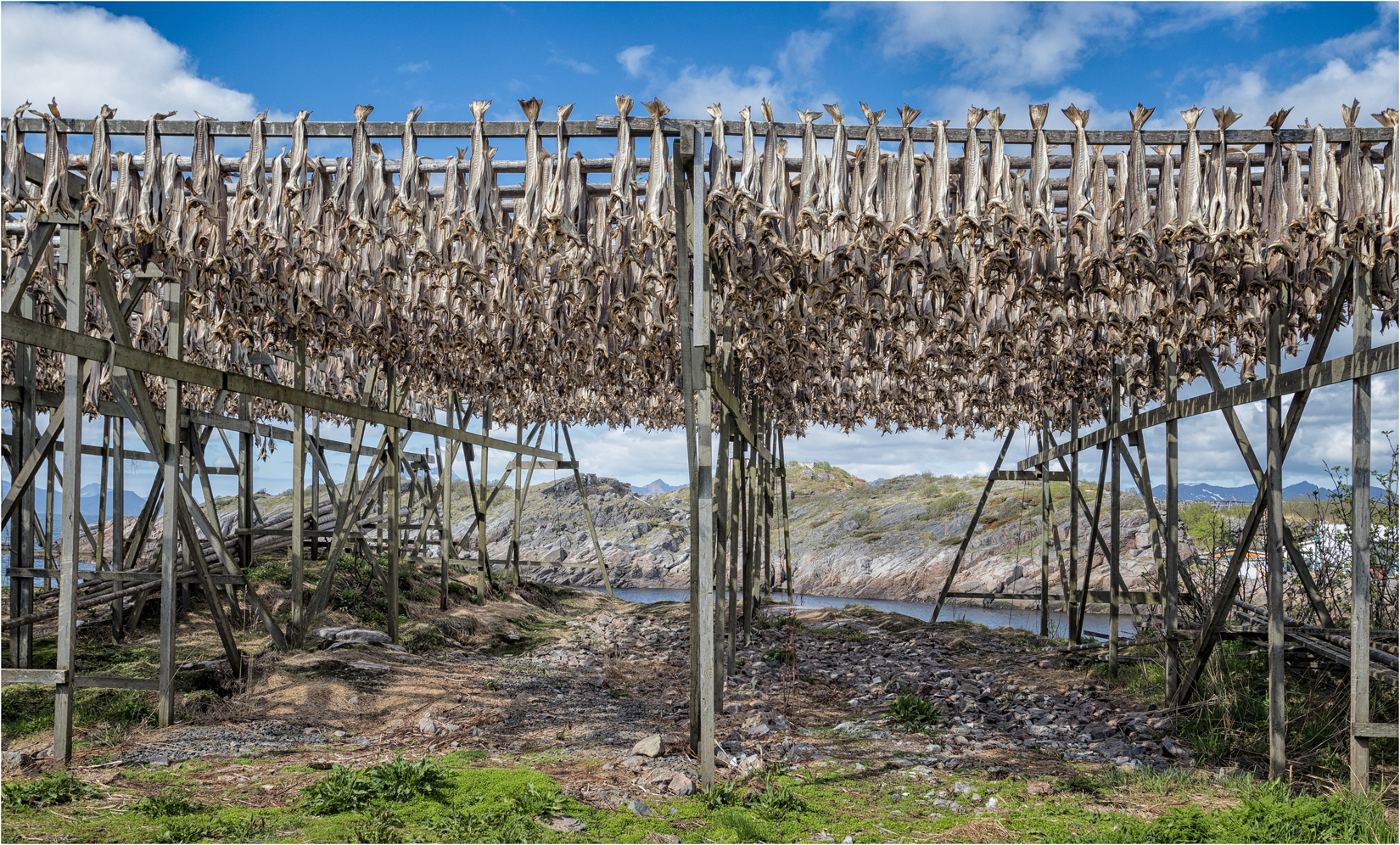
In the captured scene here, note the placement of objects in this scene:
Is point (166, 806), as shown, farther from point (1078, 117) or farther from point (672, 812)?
point (1078, 117)

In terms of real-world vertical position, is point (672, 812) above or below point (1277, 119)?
below

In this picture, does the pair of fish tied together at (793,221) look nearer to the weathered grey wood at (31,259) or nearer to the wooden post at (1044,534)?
the weathered grey wood at (31,259)

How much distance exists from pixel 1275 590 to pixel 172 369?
885cm

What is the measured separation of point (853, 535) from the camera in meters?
36.3

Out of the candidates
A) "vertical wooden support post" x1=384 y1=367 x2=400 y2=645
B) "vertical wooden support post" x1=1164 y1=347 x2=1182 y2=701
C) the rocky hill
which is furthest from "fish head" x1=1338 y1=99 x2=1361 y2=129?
the rocky hill

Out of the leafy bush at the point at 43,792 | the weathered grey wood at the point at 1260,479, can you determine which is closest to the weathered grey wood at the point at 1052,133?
the weathered grey wood at the point at 1260,479

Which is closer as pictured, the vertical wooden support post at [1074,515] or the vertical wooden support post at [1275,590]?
the vertical wooden support post at [1275,590]

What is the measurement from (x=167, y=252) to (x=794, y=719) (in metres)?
6.81

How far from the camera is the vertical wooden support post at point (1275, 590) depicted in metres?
6.12

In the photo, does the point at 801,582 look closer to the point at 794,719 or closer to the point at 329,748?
the point at 794,719

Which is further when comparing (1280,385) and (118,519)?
(118,519)

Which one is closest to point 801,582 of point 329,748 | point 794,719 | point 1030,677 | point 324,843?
point 1030,677

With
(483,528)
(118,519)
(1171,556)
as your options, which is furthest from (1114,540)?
(118,519)

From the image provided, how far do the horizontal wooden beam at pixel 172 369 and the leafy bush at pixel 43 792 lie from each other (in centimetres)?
282
